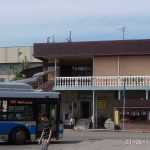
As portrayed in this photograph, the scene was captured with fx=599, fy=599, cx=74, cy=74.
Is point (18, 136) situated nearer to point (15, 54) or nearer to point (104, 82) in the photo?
point (104, 82)

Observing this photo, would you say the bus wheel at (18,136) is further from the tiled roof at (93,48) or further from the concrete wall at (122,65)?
the concrete wall at (122,65)

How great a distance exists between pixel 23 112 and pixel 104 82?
23.8 metres

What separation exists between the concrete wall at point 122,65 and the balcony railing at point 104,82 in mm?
1374

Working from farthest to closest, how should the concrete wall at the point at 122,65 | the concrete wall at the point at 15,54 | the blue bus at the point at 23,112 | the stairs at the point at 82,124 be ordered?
the concrete wall at the point at 15,54 → the concrete wall at the point at 122,65 → the stairs at the point at 82,124 → the blue bus at the point at 23,112

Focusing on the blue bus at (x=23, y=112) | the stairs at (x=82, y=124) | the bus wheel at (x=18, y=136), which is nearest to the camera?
the blue bus at (x=23, y=112)

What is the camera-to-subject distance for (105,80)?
170 ft

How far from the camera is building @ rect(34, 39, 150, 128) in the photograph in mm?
51062

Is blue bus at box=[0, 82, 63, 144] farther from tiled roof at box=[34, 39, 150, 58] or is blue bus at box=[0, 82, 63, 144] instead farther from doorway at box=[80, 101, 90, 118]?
doorway at box=[80, 101, 90, 118]

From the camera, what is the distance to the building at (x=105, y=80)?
168ft

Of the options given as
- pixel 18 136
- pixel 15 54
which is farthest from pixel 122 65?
pixel 15 54

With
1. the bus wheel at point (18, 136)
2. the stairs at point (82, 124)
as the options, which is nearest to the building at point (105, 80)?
the stairs at point (82, 124)

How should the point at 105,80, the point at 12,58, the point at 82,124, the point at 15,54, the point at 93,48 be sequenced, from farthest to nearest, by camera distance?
the point at 15,54 → the point at 12,58 → the point at 93,48 → the point at 82,124 → the point at 105,80

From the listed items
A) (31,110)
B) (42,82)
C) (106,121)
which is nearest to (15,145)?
(31,110)

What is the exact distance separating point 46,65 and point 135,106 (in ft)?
37.7
